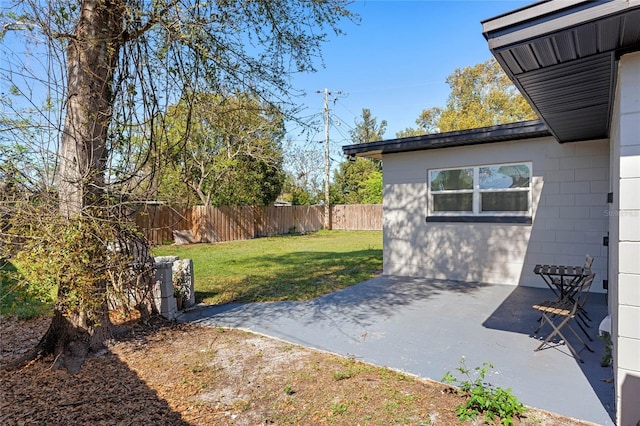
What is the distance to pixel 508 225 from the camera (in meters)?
6.76

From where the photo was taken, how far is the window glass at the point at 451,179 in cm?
719

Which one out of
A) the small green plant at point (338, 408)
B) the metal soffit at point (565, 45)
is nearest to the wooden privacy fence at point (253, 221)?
the small green plant at point (338, 408)

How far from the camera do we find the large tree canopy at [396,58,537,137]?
72.0ft

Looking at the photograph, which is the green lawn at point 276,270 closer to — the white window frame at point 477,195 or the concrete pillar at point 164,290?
the concrete pillar at point 164,290

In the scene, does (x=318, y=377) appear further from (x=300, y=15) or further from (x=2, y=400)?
(x=300, y=15)

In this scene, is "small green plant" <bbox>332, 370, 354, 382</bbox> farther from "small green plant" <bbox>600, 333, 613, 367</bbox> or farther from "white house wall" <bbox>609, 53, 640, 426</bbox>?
"small green plant" <bbox>600, 333, 613, 367</bbox>

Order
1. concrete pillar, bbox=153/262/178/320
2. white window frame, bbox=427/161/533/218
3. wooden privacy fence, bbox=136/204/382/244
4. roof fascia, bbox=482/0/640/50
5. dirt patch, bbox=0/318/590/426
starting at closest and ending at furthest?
roof fascia, bbox=482/0/640/50
dirt patch, bbox=0/318/590/426
concrete pillar, bbox=153/262/178/320
white window frame, bbox=427/161/533/218
wooden privacy fence, bbox=136/204/382/244

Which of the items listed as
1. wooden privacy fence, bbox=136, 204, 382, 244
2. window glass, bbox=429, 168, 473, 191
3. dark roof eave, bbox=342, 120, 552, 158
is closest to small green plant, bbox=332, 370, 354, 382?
dark roof eave, bbox=342, 120, 552, 158

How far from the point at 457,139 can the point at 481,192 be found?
117 centimetres

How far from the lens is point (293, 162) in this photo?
1016 inches

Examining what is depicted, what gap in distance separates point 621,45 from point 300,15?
371 centimetres

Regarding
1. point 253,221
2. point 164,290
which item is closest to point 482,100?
point 253,221

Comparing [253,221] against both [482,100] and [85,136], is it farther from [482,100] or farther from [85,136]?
[482,100]

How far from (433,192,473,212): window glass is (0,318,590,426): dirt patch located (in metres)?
4.77
